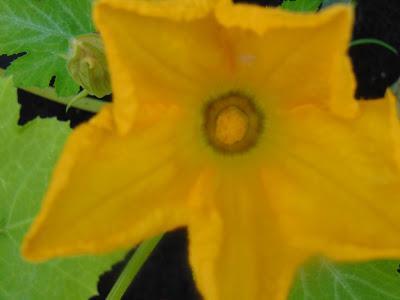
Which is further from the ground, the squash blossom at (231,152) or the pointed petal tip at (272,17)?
the pointed petal tip at (272,17)

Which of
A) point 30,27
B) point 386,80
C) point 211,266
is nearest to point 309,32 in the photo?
point 211,266

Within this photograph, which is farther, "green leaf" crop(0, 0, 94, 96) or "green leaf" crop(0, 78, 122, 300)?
"green leaf" crop(0, 0, 94, 96)

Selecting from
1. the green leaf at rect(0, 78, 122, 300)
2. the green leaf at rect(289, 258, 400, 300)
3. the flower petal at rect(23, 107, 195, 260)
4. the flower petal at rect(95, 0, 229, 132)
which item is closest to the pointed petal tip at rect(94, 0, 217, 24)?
the flower petal at rect(95, 0, 229, 132)

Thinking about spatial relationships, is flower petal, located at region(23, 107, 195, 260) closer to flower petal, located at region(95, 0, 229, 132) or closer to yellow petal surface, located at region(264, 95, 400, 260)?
flower petal, located at region(95, 0, 229, 132)

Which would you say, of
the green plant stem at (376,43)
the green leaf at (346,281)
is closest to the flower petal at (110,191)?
the green leaf at (346,281)

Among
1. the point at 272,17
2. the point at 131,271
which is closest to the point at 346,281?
the point at 131,271

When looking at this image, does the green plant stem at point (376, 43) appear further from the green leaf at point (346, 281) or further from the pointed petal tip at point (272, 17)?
the pointed petal tip at point (272, 17)
